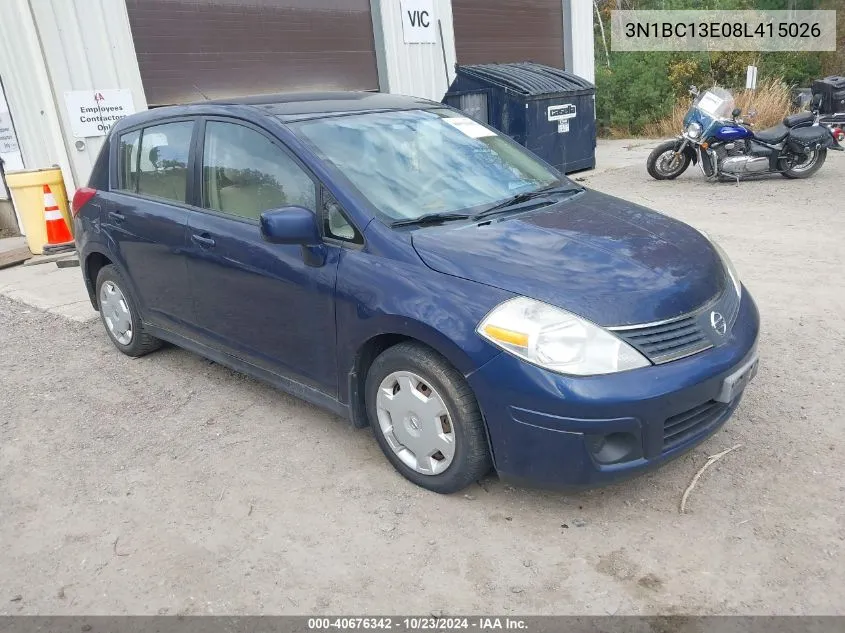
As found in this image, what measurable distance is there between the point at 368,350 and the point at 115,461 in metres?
1.50

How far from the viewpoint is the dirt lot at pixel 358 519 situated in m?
2.50

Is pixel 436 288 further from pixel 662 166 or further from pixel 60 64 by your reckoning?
pixel 662 166

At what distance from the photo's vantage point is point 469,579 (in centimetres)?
256

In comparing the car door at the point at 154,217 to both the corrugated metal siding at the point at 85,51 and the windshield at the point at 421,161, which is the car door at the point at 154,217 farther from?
the corrugated metal siding at the point at 85,51

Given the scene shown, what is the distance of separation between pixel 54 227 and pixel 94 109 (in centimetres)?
144

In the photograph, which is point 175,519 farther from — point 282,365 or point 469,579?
point 469,579

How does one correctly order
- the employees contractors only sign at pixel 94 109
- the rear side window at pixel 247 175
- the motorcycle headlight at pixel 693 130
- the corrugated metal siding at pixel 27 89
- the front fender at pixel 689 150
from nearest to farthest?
1. the rear side window at pixel 247 175
2. the corrugated metal siding at pixel 27 89
3. the employees contractors only sign at pixel 94 109
4. the motorcycle headlight at pixel 693 130
5. the front fender at pixel 689 150

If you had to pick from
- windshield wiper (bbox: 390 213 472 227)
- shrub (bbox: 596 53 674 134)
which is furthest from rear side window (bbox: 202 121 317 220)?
shrub (bbox: 596 53 674 134)

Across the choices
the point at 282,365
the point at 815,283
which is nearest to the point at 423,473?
the point at 282,365

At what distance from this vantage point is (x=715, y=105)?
971cm

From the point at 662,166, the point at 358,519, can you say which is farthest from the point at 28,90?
the point at 662,166

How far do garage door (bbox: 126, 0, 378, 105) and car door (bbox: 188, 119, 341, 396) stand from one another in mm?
5554

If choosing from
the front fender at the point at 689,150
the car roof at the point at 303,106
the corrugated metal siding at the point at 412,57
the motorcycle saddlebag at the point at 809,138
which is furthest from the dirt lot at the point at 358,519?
the corrugated metal siding at the point at 412,57

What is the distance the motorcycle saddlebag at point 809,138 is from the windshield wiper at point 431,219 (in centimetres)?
806
